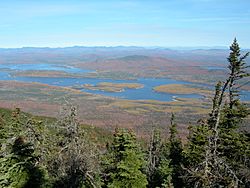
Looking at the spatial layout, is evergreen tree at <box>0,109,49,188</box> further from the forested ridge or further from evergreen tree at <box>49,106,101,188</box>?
evergreen tree at <box>49,106,101,188</box>

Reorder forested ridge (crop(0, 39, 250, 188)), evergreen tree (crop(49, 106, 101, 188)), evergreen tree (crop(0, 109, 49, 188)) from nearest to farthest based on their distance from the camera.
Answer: evergreen tree (crop(0, 109, 49, 188)), forested ridge (crop(0, 39, 250, 188)), evergreen tree (crop(49, 106, 101, 188))

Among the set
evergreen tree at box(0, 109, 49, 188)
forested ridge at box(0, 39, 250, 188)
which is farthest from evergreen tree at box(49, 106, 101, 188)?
evergreen tree at box(0, 109, 49, 188)

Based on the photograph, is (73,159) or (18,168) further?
(73,159)

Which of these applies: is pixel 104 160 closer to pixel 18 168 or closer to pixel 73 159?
pixel 73 159

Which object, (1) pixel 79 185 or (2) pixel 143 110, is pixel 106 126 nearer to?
(2) pixel 143 110

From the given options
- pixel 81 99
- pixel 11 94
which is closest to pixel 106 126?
pixel 81 99

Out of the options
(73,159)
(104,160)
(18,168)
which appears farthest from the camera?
(104,160)

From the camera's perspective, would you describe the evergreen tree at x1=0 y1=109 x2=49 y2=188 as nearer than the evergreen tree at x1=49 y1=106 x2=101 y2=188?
Yes

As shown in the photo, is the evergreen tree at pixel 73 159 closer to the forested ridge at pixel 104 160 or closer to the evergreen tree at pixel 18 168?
the forested ridge at pixel 104 160

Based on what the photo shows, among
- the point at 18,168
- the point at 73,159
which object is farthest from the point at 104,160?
the point at 18,168

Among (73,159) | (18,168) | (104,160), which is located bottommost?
(104,160)

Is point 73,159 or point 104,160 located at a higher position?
point 73,159

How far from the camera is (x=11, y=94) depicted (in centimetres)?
13438

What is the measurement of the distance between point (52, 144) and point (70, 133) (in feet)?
19.8
